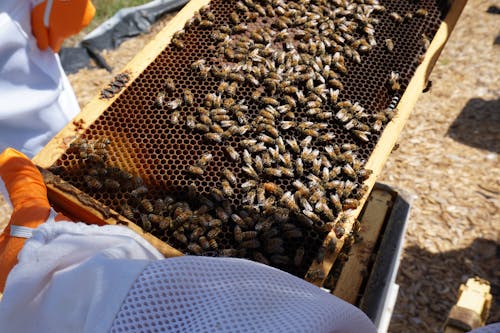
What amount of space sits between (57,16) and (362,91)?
260cm

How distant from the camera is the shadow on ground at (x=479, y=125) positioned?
21.0ft

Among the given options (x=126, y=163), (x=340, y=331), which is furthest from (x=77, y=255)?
(x=126, y=163)

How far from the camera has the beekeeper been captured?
11.9 ft

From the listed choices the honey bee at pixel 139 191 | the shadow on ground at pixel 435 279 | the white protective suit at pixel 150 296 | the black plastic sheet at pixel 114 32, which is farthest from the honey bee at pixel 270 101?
the black plastic sheet at pixel 114 32

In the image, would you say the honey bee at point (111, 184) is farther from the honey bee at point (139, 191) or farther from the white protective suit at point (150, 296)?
the white protective suit at point (150, 296)

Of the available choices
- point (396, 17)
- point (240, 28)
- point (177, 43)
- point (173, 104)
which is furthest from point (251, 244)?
point (396, 17)

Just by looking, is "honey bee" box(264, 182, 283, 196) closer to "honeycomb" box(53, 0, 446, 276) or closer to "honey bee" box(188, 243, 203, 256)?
"honeycomb" box(53, 0, 446, 276)

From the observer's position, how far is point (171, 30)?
141 inches

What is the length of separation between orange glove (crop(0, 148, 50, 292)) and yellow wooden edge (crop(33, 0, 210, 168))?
0.10 metres

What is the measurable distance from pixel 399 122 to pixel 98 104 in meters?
2.14

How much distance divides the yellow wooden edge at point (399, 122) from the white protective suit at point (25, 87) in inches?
113

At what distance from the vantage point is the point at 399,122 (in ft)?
10.2

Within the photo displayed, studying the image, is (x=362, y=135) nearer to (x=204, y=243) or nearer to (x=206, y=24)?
(x=204, y=243)

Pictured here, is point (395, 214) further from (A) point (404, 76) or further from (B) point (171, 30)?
(B) point (171, 30)
